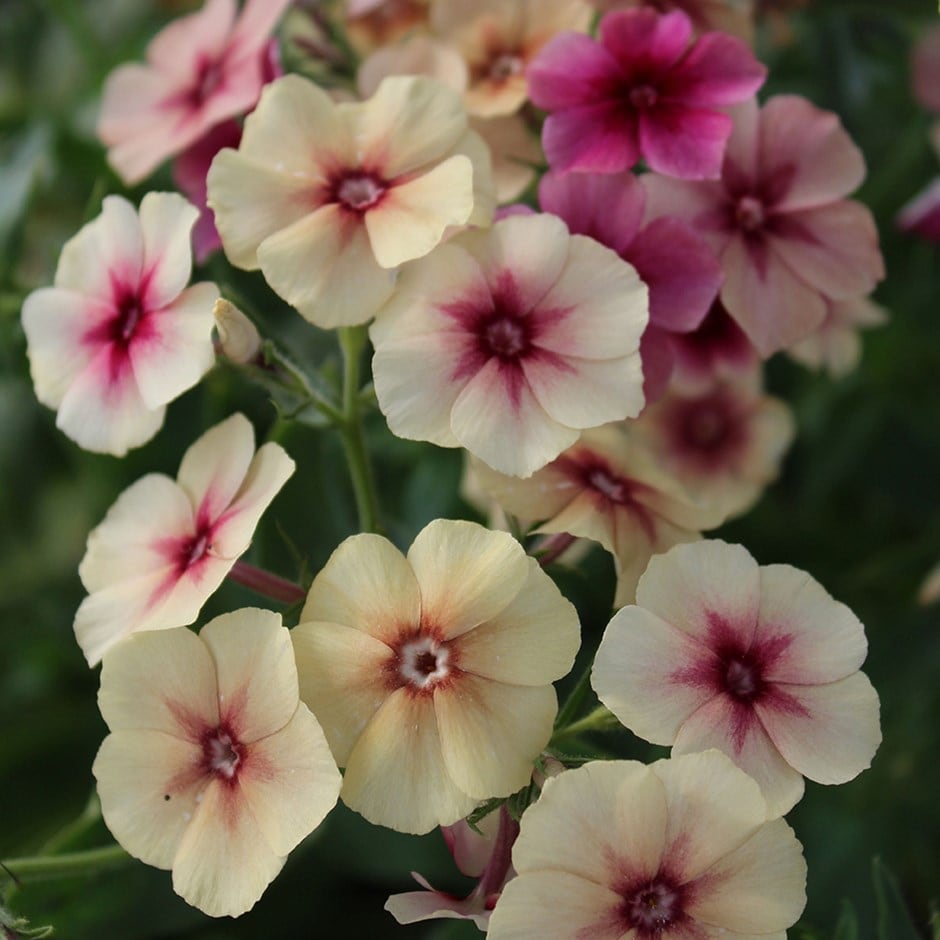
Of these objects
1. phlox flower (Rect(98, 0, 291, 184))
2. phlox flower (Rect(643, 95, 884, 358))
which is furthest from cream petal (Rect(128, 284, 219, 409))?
phlox flower (Rect(643, 95, 884, 358))

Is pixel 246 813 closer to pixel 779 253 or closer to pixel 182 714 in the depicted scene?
pixel 182 714

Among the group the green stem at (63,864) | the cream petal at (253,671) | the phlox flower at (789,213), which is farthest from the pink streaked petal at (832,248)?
the green stem at (63,864)

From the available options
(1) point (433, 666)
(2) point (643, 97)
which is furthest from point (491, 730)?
(2) point (643, 97)

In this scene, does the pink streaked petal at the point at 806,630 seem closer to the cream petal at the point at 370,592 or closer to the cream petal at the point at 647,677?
the cream petal at the point at 647,677

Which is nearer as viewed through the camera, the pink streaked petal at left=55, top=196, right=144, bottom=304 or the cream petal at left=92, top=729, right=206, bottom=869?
the cream petal at left=92, top=729, right=206, bottom=869

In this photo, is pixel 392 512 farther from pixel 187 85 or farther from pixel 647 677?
pixel 647 677

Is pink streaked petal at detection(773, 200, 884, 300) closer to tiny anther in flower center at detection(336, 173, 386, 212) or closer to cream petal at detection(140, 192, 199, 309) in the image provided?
tiny anther in flower center at detection(336, 173, 386, 212)
